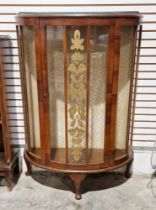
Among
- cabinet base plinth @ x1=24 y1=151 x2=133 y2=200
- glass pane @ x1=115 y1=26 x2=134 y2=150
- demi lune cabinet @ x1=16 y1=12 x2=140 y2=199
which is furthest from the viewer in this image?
cabinet base plinth @ x1=24 y1=151 x2=133 y2=200

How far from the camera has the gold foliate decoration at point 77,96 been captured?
5.74 ft

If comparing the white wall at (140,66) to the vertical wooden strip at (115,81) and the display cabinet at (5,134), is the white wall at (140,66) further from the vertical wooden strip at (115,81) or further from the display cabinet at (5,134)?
the vertical wooden strip at (115,81)

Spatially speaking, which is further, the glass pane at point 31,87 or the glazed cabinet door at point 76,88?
the glass pane at point 31,87

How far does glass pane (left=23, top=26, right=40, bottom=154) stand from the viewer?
1.86m

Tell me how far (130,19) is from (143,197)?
1.52 metres

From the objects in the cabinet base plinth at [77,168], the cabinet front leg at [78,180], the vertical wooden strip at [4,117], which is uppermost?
the vertical wooden strip at [4,117]

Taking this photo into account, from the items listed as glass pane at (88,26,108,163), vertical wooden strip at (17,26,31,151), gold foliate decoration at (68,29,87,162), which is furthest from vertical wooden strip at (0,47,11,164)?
glass pane at (88,26,108,163)

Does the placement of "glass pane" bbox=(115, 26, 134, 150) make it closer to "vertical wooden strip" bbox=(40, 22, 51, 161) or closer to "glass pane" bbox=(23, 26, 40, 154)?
"vertical wooden strip" bbox=(40, 22, 51, 161)

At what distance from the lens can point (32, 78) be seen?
6.50 feet

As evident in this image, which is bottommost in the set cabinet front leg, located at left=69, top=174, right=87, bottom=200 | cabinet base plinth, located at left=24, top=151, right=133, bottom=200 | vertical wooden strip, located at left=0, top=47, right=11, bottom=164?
cabinet front leg, located at left=69, top=174, right=87, bottom=200

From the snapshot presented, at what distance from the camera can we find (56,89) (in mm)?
1896

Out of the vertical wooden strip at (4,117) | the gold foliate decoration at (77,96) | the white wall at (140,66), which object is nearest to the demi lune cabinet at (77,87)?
the gold foliate decoration at (77,96)

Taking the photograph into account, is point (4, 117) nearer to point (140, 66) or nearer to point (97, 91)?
point (97, 91)

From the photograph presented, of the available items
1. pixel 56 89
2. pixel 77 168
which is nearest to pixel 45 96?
pixel 56 89
